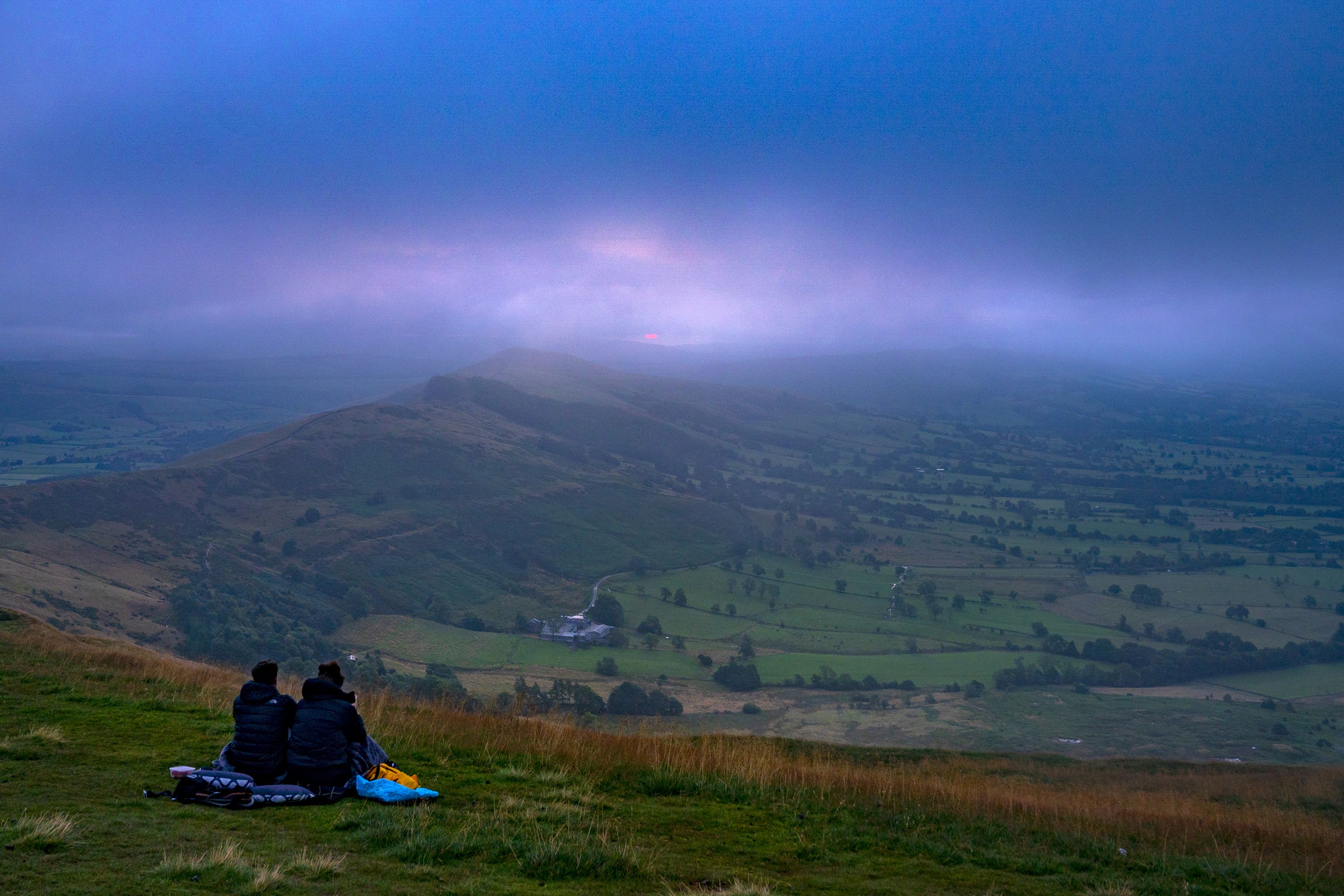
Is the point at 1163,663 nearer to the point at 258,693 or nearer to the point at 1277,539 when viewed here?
the point at 1277,539

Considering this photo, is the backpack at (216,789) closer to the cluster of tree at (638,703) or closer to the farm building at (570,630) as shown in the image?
the cluster of tree at (638,703)

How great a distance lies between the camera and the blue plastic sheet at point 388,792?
25.8ft

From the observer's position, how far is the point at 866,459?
11319cm

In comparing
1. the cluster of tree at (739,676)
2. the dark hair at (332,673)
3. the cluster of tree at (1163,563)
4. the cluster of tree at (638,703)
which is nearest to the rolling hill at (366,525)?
the cluster of tree at (638,703)

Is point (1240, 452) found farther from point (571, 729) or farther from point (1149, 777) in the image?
point (571, 729)

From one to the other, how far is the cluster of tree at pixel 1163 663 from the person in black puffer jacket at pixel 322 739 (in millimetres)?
35615

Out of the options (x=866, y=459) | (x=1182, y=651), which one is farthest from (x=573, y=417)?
(x=1182, y=651)

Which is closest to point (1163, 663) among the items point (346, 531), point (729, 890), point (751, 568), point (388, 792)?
point (751, 568)

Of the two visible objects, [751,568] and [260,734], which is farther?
[751,568]

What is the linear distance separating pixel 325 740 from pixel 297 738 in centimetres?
30

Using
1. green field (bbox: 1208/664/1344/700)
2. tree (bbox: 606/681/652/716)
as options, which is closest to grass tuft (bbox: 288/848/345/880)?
tree (bbox: 606/681/652/716)

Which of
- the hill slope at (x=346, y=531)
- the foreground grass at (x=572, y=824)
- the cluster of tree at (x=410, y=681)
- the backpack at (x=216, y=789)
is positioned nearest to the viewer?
the foreground grass at (x=572, y=824)

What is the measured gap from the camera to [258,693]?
7.98 metres

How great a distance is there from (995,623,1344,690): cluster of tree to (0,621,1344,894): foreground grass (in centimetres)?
2704
